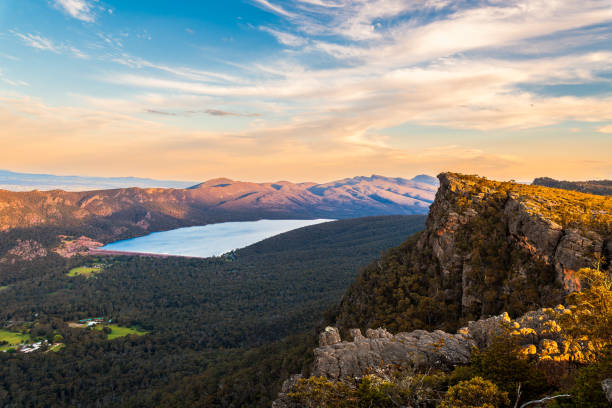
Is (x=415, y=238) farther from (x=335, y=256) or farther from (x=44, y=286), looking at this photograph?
(x=44, y=286)

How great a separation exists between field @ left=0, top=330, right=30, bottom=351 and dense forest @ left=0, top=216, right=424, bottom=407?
2.46m

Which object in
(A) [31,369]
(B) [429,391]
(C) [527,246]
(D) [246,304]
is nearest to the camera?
(B) [429,391]

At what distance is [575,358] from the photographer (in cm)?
1284

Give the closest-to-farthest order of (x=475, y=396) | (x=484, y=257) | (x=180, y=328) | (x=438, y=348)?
(x=475, y=396) < (x=438, y=348) < (x=484, y=257) < (x=180, y=328)

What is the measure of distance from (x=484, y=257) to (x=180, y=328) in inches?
4309

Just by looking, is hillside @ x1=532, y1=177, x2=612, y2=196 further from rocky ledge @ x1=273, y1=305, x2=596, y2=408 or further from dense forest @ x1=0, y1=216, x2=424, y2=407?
rocky ledge @ x1=273, y1=305, x2=596, y2=408

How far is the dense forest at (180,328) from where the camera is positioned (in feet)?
192

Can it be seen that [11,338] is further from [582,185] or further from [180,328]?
[582,185]

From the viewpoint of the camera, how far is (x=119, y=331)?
11650cm

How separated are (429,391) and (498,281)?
18021 millimetres

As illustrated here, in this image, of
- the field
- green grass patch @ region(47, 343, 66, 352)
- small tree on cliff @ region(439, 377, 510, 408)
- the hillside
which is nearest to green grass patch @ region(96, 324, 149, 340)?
green grass patch @ region(47, 343, 66, 352)

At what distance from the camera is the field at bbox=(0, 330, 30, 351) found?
105m

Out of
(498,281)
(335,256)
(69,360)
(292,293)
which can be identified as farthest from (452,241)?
(335,256)

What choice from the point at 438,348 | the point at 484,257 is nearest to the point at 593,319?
the point at 438,348
